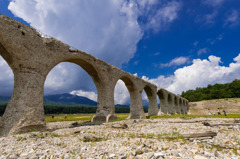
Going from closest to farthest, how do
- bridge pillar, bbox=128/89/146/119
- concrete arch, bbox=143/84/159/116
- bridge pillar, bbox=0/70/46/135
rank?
bridge pillar, bbox=0/70/46/135
bridge pillar, bbox=128/89/146/119
concrete arch, bbox=143/84/159/116

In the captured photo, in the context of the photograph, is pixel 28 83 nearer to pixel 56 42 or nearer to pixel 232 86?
pixel 56 42

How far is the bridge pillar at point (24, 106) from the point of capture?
650cm

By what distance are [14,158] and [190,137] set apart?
5.05m

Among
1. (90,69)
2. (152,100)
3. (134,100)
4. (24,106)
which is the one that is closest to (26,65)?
(24,106)

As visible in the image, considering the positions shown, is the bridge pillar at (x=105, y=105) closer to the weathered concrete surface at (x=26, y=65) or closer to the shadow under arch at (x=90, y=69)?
the shadow under arch at (x=90, y=69)

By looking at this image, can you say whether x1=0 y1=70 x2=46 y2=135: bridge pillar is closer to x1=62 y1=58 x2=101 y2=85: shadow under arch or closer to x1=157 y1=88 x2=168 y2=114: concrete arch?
x1=62 y1=58 x2=101 y2=85: shadow under arch

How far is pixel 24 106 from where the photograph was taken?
6910 millimetres

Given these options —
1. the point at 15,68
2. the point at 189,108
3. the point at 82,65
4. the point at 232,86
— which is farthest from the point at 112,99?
the point at 232,86

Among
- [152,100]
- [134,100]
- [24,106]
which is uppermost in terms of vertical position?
[152,100]

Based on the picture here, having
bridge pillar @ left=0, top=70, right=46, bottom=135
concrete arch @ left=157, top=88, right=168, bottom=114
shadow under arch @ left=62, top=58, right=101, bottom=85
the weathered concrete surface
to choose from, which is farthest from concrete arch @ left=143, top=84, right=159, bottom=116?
bridge pillar @ left=0, top=70, right=46, bottom=135

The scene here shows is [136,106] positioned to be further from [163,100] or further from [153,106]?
[163,100]

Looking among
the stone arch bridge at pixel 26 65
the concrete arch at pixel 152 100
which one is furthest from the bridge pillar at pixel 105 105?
the concrete arch at pixel 152 100

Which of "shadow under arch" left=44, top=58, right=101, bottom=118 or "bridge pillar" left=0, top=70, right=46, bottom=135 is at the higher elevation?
"shadow under arch" left=44, top=58, right=101, bottom=118

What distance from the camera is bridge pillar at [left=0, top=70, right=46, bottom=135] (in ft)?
21.3
